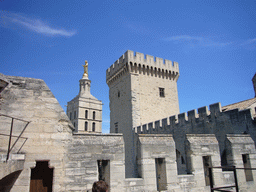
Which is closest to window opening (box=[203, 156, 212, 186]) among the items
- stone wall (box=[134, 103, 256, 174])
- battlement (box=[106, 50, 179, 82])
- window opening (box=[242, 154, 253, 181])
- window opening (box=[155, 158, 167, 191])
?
window opening (box=[242, 154, 253, 181])

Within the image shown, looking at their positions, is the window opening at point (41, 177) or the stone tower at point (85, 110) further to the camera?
the stone tower at point (85, 110)

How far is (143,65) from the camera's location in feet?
77.3

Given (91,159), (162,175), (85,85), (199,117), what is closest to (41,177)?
(91,159)

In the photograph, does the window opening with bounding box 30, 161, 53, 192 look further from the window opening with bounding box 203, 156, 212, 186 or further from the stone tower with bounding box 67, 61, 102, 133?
the stone tower with bounding box 67, 61, 102, 133

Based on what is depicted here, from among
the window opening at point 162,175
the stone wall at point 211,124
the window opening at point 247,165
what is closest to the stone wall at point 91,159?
Result: the window opening at point 162,175

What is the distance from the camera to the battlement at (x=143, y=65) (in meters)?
23.0

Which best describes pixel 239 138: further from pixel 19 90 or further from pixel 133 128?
pixel 133 128

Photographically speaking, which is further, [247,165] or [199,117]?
[199,117]

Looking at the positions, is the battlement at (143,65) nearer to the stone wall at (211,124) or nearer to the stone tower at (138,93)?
the stone tower at (138,93)

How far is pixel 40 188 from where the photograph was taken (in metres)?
5.86

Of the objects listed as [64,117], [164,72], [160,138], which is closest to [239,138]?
[160,138]

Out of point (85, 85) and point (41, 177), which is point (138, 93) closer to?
point (41, 177)

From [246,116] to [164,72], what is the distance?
1505 centimetres

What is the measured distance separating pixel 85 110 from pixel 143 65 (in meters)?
21.9
